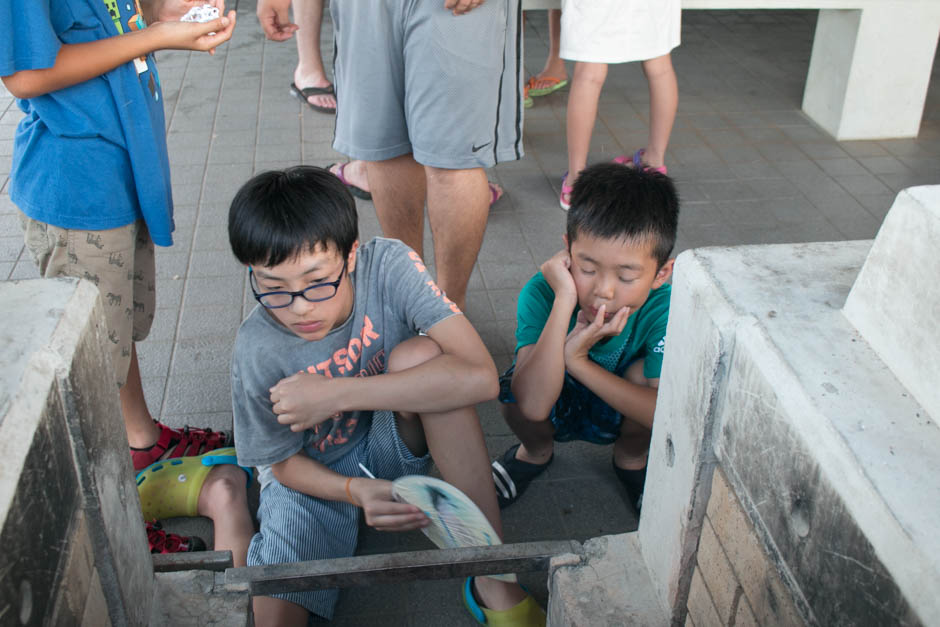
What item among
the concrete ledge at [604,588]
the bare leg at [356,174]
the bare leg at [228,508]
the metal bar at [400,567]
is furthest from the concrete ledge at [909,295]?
the bare leg at [356,174]

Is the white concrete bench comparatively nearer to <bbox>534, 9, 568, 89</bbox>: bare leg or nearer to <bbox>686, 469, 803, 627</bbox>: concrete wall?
<bbox>534, 9, 568, 89</bbox>: bare leg

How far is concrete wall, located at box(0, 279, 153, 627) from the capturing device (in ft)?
3.34

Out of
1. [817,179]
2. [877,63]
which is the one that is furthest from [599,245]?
[877,63]

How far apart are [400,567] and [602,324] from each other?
0.72 metres

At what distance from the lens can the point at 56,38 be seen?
5.98 feet

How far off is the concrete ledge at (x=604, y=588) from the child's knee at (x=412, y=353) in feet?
1.72

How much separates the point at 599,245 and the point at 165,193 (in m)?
1.08

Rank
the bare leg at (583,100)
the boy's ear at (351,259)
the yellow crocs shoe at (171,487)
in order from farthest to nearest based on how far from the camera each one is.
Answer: the bare leg at (583,100) → the yellow crocs shoe at (171,487) → the boy's ear at (351,259)

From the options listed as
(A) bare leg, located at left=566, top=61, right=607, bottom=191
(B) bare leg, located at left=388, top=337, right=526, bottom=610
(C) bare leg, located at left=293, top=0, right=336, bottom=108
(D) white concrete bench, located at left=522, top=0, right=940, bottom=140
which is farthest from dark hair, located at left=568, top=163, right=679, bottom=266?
(C) bare leg, located at left=293, top=0, right=336, bottom=108

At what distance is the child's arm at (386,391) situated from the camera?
6.05 ft

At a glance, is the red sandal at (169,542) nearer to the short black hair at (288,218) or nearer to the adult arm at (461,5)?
the short black hair at (288,218)

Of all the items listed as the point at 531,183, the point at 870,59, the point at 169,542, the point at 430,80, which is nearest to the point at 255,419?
the point at 169,542

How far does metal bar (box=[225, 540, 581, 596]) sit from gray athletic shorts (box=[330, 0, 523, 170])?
4.33ft

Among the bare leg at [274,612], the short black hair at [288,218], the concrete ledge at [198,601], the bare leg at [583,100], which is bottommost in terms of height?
the bare leg at [274,612]
